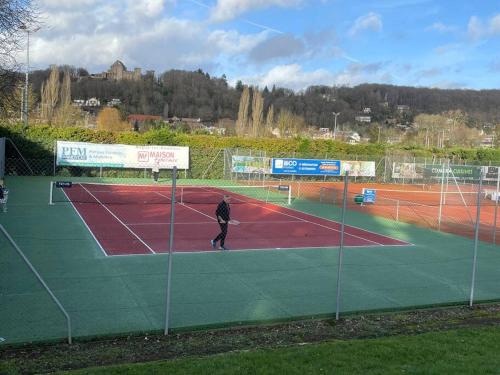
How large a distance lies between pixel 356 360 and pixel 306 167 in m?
38.6

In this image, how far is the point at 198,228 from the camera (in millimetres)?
19688

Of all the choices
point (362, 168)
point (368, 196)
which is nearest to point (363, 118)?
point (362, 168)

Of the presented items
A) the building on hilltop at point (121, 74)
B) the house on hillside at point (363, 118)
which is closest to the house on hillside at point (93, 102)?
the building on hilltop at point (121, 74)

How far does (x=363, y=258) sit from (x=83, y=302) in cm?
870

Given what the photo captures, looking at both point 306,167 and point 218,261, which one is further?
point 306,167

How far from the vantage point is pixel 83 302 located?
9.99 m

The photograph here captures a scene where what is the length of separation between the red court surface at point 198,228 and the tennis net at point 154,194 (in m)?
0.16

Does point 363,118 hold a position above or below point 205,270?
above

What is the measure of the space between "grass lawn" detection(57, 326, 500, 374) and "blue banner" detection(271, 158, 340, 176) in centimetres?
3573

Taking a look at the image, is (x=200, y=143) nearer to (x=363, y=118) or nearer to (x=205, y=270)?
(x=205, y=270)

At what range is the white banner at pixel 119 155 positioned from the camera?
3825 centimetres

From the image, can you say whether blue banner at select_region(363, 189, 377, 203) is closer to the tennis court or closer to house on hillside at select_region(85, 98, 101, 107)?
the tennis court

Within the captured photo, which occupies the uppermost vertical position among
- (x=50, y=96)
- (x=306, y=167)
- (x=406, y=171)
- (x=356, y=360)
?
(x=50, y=96)

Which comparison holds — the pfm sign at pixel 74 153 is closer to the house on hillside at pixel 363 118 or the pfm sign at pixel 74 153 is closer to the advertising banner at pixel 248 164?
the advertising banner at pixel 248 164
